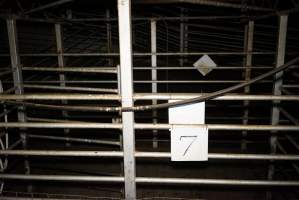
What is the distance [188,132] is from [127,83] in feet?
1.79

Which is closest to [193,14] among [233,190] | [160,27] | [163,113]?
[160,27]

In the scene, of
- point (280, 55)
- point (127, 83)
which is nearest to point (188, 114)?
point (127, 83)

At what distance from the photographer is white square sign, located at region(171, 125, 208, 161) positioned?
2053 millimetres

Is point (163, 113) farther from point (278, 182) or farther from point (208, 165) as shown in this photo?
point (278, 182)

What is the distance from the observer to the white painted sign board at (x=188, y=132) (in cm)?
204

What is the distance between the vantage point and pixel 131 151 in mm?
2127

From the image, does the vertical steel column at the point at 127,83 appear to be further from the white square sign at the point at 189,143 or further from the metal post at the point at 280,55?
the metal post at the point at 280,55

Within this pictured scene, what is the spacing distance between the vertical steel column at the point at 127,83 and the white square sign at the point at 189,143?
1.00 feet

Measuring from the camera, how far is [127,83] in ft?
6.44

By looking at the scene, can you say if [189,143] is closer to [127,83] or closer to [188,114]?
[188,114]

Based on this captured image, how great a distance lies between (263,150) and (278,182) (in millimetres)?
3679

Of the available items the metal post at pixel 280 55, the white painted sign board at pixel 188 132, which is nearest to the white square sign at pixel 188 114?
the white painted sign board at pixel 188 132

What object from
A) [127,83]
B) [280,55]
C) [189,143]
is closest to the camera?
[127,83]

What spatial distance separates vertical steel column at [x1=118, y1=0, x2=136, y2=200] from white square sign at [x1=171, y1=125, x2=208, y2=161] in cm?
31
